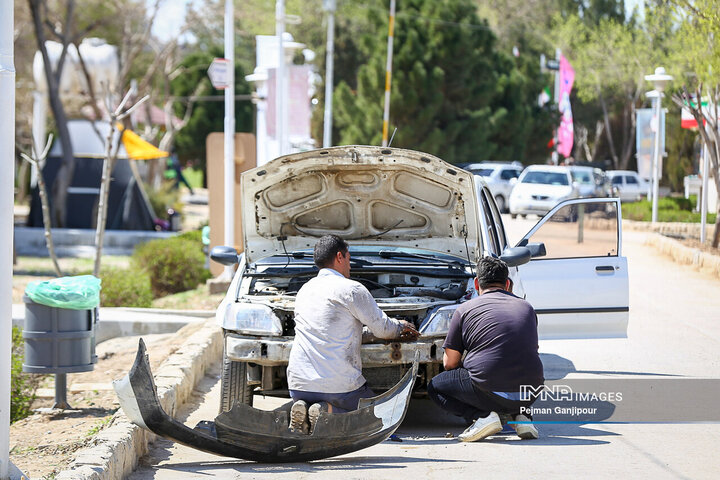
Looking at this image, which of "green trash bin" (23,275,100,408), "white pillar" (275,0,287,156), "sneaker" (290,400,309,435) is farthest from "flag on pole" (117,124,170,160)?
"sneaker" (290,400,309,435)

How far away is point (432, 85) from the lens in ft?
141

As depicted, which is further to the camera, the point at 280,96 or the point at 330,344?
the point at 280,96

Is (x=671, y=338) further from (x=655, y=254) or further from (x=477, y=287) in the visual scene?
(x=655, y=254)

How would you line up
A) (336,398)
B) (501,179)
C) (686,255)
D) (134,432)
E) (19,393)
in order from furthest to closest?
(501,179) → (686,255) → (19,393) → (336,398) → (134,432)

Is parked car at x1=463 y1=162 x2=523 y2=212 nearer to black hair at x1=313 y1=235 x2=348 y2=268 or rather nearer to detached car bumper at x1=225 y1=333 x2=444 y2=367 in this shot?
detached car bumper at x1=225 y1=333 x2=444 y2=367

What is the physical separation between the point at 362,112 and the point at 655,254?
25185 millimetres

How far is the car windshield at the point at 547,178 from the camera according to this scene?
32.6 metres

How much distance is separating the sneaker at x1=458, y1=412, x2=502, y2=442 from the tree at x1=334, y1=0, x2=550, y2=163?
36.5 m

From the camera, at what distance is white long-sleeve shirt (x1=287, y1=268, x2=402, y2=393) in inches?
264

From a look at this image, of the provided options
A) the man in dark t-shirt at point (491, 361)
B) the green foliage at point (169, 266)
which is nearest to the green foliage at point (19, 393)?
the man in dark t-shirt at point (491, 361)

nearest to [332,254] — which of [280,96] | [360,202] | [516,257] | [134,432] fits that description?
[360,202]

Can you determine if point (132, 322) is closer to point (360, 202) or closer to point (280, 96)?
point (360, 202)

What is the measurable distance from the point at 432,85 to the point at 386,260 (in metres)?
35.5

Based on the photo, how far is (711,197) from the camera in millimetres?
33969
